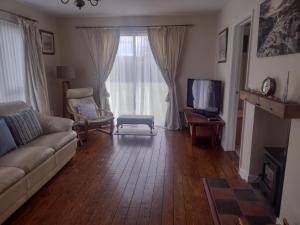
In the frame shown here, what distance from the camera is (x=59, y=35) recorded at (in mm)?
5180

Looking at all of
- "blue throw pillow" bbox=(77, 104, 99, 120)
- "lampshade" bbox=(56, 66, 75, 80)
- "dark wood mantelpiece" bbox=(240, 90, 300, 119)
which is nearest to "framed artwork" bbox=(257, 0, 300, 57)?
"dark wood mantelpiece" bbox=(240, 90, 300, 119)

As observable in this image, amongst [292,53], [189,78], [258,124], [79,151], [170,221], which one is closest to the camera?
[292,53]

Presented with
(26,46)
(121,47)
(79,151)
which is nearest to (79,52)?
(121,47)

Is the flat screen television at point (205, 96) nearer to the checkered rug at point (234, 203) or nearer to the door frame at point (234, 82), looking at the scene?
the door frame at point (234, 82)

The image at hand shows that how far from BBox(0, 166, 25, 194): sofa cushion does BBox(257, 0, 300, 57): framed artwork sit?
2.58m

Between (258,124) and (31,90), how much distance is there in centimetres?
371

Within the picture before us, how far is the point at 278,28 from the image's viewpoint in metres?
1.94

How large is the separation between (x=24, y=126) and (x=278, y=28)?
2976 millimetres

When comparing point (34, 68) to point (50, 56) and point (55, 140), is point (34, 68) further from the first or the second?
point (55, 140)

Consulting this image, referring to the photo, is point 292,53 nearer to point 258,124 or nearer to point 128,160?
A: point 258,124

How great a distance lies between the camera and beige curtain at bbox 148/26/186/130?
4812 mm

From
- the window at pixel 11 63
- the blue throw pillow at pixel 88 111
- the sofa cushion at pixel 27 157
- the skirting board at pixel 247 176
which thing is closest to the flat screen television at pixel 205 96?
the skirting board at pixel 247 176

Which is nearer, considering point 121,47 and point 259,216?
point 259,216

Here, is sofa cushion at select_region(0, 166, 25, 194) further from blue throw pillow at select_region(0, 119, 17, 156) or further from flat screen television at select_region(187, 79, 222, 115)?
flat screen television at select_region(187, 79, 222, 115)
